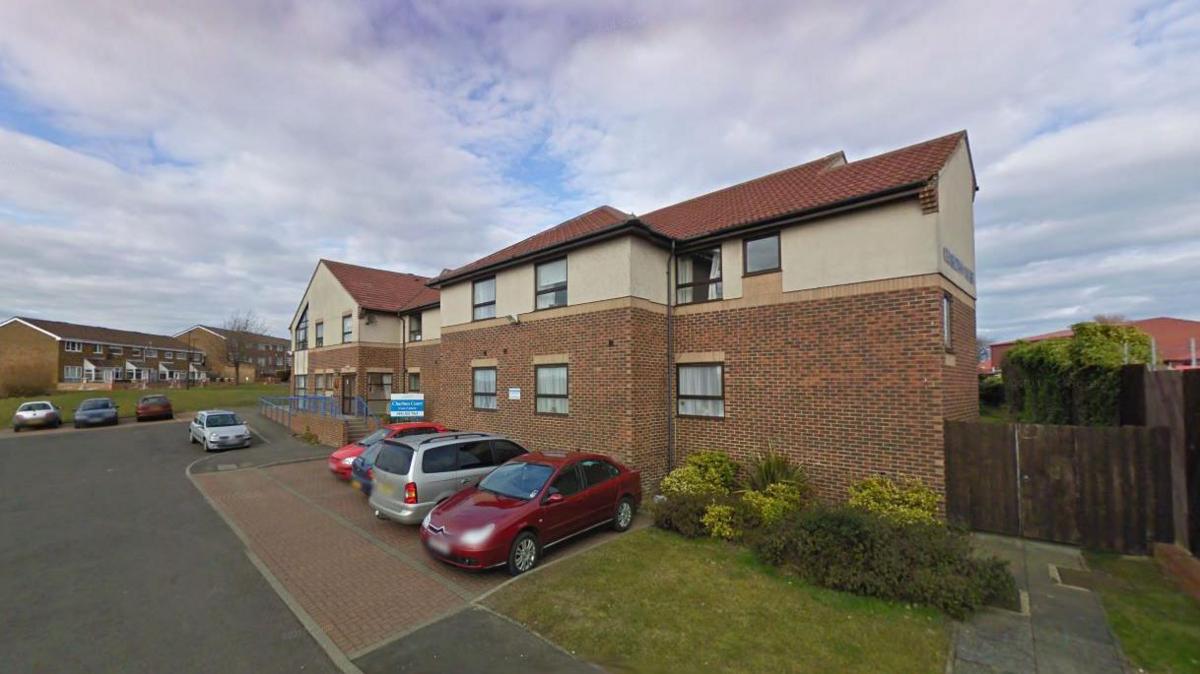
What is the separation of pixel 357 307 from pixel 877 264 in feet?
67.1

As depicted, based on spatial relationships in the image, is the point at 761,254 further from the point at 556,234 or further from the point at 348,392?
the point at 348,392

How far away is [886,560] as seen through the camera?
586 cm

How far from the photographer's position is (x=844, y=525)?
6457mm

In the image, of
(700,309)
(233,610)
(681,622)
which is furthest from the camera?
(700,309)

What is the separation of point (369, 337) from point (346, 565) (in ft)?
54.7

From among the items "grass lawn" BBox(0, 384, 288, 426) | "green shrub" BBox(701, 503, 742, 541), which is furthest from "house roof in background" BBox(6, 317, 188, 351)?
"green shrub" BBox(701, 503, 742, 541)

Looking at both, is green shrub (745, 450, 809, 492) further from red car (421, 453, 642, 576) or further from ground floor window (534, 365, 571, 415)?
ground floor window (534, 365, 571, 415)

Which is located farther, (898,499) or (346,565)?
(898,499)

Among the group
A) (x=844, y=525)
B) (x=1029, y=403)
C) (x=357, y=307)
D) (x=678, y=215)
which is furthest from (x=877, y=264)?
(x=357, y=307)

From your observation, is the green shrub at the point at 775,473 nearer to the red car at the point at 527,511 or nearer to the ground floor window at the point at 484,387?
the red car at the point at 527,511

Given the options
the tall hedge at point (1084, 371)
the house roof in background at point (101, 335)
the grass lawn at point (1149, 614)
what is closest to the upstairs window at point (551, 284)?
the grass lawn at point (1149, 614)

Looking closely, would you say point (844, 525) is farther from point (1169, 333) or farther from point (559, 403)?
point (1169, 333)

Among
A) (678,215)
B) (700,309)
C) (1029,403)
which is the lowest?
(1029,403)

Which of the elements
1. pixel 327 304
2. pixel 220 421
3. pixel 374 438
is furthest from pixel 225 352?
pixel 374 438
